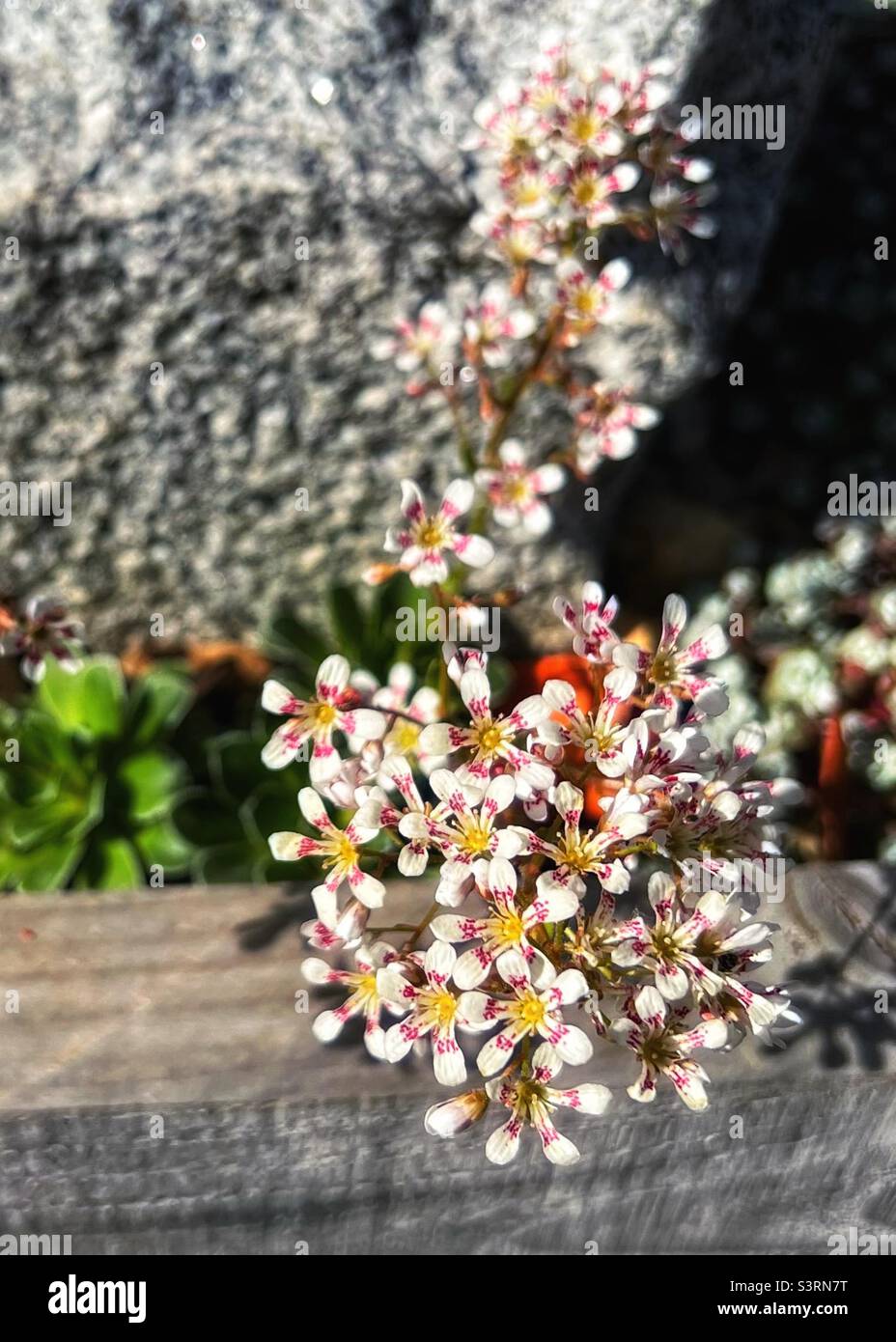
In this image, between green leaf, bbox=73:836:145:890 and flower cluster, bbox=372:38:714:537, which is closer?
flower cluster, bbox=372:38:714:537

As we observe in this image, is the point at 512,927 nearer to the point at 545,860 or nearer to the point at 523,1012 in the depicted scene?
the point at 523,1012

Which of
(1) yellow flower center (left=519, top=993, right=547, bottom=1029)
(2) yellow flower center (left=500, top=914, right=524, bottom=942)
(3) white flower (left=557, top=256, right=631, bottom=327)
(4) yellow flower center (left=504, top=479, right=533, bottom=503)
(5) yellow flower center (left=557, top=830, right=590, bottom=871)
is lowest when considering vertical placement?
(1) yellow flower center (left=519, top=993, right=547, bottom=1029)

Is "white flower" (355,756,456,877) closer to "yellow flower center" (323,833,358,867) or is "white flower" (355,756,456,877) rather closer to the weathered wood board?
"yellow flower center" (323,833,358,867)

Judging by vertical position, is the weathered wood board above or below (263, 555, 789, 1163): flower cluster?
below

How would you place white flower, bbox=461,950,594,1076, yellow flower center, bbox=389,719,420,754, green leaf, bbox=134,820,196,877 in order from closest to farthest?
white flower, bbox=461,950,594,1076 < yellow flower center, bbox=389,719,420,754 < green leaf, bbox=134,820,196,877

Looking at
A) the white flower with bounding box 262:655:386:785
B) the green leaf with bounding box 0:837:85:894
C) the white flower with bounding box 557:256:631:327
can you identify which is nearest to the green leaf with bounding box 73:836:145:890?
the green leaf with bounding box 0:837:85:894

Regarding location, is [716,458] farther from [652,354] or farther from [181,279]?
[181,279]

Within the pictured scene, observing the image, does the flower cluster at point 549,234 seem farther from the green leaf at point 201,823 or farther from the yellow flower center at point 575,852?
the green leaf at point 201,823

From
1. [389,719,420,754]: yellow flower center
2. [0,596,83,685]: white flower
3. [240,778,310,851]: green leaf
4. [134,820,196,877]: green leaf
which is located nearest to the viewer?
[389,719,420,754]: yellow flower center

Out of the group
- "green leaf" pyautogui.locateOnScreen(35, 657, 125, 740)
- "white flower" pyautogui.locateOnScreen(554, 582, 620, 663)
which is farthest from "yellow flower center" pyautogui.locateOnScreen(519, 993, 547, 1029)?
"green leaf" pyautogui.locateOnScreen(35, 657, 125, 740)
